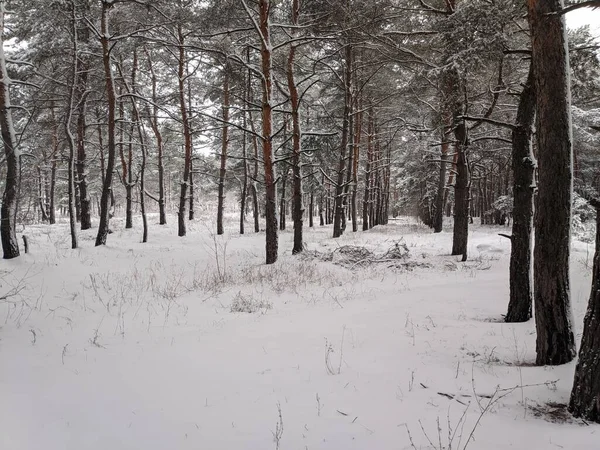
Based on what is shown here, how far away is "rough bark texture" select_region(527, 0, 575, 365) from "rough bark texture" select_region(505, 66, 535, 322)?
5.09 ft

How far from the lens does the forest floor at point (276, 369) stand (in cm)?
257

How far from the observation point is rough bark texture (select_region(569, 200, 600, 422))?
2527 mm

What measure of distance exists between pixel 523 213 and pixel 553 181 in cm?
173

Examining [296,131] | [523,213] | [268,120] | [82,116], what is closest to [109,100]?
[82,116]

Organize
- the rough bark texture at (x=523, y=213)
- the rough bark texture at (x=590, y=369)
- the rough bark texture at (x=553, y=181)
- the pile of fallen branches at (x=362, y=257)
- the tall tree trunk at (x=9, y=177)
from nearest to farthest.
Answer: the rough bark texture at (x=590, y=369), the rough bark texture at (x=553, y=181), the rough bark texture at (x=523, y=213), the tall tree trunk at (x=9, y=177), the pile of fallen branches at (x=362, y=257)

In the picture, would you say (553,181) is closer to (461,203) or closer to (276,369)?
(276,369)

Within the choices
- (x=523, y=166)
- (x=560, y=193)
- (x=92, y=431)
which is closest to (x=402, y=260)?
(x=523, y=166)

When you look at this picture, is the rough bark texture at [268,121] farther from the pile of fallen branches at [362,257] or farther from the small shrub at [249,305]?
the small shrub at [249,305]

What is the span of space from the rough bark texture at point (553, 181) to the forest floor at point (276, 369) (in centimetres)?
33

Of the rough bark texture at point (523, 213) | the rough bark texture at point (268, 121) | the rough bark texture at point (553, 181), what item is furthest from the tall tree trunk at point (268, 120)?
the rough bark texture at point (553, 181)

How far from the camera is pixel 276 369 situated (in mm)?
3568

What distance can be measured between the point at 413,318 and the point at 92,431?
4.19m

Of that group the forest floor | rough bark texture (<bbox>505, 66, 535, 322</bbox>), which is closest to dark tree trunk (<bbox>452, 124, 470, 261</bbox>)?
the forest floor

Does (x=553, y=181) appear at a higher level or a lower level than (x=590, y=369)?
higher
